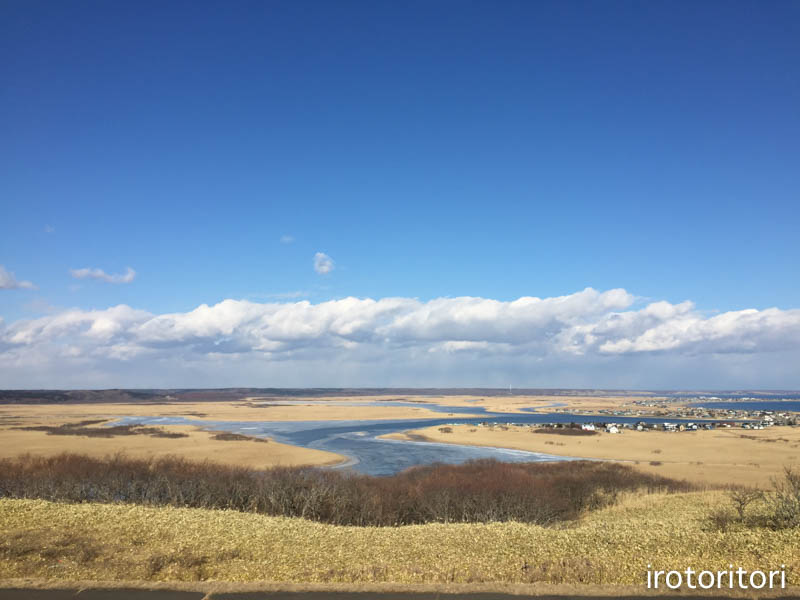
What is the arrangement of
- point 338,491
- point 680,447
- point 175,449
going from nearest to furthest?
point 338,491 < point 175,449 < point 680,447

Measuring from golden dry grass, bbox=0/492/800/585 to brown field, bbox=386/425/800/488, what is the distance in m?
24.9

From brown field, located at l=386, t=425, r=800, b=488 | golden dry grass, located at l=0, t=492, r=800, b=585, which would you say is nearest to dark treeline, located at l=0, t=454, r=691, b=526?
golden dry grass, located at l=0, t=492, r=800, b=585

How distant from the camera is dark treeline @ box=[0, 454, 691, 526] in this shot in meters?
21.3

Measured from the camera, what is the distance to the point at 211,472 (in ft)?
97.8

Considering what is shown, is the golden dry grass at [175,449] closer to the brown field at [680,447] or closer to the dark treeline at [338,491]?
the dark treeline at [338,491]

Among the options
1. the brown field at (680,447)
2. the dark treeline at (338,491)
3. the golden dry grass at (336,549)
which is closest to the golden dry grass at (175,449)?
the dark treeline at (338,491)

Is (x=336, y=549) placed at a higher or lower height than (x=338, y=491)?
higher

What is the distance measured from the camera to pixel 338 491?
2353 centimetres

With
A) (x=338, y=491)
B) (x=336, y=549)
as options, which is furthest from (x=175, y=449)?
(x=336, y=549)

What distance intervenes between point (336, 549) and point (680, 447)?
51214 millimetres

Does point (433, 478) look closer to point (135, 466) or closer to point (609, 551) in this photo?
point (135, 466)

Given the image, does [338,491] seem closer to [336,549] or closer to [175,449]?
[336,549]

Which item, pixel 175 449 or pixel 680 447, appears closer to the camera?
pixel 175 449

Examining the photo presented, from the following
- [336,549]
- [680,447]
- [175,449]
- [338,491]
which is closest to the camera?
[336,549]
